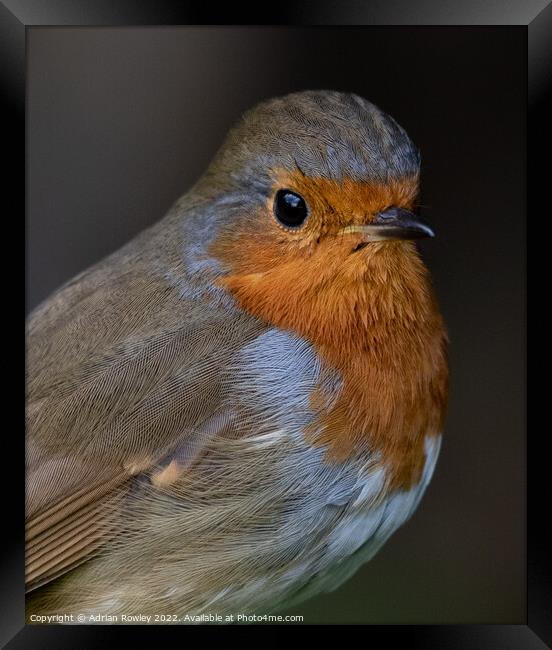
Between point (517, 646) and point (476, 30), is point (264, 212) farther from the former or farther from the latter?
point (517, 646)

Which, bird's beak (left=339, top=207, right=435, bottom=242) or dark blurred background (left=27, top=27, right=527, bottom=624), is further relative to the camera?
→ dark blurred background (left=27, top=27, right=527, bottom=624)

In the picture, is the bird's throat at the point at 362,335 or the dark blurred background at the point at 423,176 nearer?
the bird's throat at the point at 362,335

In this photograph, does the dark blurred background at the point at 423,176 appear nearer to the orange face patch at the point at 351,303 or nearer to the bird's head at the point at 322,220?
the bird's head at the point at 322,220

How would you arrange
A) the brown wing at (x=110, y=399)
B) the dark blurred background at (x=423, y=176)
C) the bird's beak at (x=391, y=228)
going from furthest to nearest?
the dark blurred background at (x=423, y=176) → the brown wing at (x=110, y=399) → the bird's beak at (x=391, y=228)

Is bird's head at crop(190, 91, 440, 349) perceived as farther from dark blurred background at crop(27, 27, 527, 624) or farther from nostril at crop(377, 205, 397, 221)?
dark blurred background at crop(27, 27, 527, 624)

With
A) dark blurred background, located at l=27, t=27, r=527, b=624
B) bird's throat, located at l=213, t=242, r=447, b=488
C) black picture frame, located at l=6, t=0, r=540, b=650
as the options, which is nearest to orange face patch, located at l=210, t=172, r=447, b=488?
bird's throat, located at l=213, t=242, r=447, b=488
